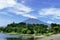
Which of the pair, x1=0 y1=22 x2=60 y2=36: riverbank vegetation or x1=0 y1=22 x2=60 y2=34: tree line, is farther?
x1=0 y1=22 x2=60 y2=34: tree line

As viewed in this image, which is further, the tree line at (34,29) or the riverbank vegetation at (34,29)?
the tree line at (34,29)

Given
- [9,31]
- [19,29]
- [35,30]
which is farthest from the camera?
[9,31]

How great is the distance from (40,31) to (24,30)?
20.5ft

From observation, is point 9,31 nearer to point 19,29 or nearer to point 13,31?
point 13,31

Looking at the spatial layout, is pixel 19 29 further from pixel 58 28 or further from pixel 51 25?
pixel 58 28

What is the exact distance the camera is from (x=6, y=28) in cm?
6122

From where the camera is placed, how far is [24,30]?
51656mm

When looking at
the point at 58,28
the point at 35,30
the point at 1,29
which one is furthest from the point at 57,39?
the point at 1,29

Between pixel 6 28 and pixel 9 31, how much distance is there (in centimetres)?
348

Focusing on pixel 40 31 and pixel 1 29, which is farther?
pixel 1 29

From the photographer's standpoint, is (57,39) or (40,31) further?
(40,31)

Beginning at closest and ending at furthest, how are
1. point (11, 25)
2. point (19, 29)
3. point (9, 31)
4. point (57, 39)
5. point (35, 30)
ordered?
point (57, 39) → point (35, 30) → point (19, 29) → point (9, 31) → point (11, 25)

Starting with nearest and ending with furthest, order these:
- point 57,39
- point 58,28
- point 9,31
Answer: point 57,39 < point 58,28 < point 9,31

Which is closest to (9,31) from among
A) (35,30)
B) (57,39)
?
(35,30)
